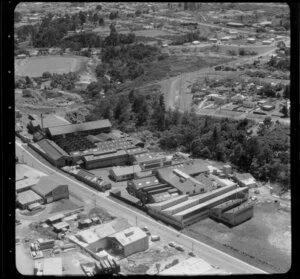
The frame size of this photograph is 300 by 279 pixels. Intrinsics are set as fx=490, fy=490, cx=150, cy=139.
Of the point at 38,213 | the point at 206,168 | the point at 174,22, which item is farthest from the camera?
the point at 174,22

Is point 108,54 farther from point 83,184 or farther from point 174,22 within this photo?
point 83,184

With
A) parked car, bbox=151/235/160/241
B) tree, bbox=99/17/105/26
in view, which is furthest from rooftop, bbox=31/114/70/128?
tree, bbox=99/17/105/26

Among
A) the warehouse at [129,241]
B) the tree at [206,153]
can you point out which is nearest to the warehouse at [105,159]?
the tree at [206,153]

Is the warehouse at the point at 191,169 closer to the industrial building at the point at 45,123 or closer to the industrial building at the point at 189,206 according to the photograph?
the industrial building at the point at 189,206

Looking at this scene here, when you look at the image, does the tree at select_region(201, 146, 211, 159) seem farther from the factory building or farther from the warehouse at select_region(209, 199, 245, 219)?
the warehouse at select_region(209, 199, 245, 219)
